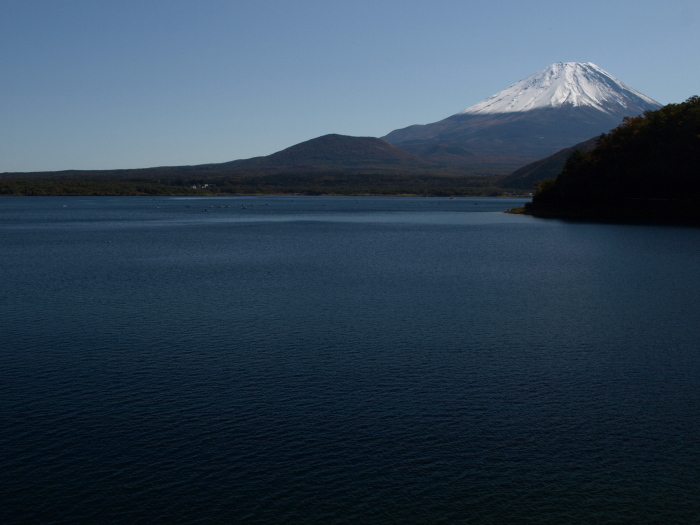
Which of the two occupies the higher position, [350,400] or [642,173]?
[642,173]

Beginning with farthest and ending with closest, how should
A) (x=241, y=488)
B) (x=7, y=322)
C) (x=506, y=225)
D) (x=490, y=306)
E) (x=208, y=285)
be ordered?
1. (x=506, y=225)
2. (x=208, y=285)
3. (x=490, y=306)
4. (x=7, y=322)
5. (x=241, y=488)

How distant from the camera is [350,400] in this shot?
64.1 feet

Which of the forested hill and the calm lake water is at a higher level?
the forested hill

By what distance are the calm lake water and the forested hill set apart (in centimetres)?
5594

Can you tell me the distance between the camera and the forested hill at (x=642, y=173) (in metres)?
91.9

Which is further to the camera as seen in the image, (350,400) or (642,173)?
(642,173)

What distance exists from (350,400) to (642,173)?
89306 millimetres

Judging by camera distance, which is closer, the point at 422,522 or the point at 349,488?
the point at 422,522

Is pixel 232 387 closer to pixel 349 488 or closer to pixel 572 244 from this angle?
pixel 349 488

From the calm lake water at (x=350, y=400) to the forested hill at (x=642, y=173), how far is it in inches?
2202

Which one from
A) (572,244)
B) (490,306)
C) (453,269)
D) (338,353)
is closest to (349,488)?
(338,353)

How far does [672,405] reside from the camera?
19.4 metres

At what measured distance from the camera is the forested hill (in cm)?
9194

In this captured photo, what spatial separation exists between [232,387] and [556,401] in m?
9.72
